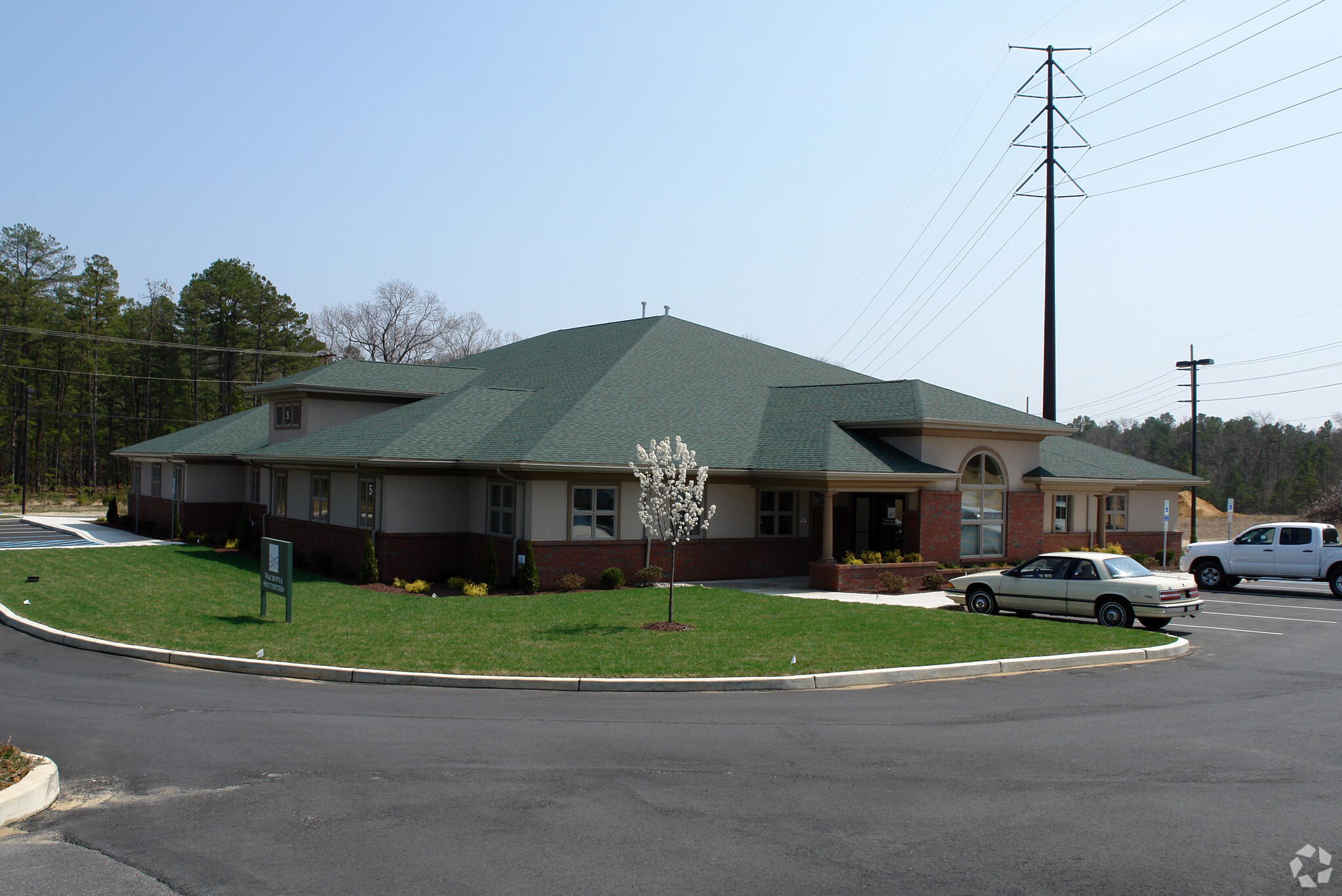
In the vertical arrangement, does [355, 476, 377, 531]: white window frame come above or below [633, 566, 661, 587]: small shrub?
above

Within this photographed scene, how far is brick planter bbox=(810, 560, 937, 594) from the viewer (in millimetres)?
24266

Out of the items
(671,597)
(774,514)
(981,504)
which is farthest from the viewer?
(981,504)

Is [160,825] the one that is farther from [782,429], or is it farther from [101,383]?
[101,383]

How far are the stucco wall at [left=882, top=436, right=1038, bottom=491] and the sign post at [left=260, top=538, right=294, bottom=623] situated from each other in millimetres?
16198

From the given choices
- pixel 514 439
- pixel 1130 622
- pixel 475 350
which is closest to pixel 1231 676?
pixel 1130 622

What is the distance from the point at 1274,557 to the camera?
87.2 ft

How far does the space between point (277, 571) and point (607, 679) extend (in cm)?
762

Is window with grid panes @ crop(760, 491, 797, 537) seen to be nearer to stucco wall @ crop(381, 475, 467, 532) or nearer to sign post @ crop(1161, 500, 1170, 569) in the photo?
stucco wall @ crop(381, 475, 467, 532)

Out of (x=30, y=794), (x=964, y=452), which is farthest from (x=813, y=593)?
(x=30, y=794)

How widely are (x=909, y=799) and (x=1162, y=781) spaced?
2.43m

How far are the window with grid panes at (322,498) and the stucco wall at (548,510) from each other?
23.9 feet

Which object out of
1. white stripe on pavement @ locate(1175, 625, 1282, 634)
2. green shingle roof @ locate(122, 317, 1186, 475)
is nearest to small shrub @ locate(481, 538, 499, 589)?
green shingle roof @ locate(122, 317, 1186, 475)

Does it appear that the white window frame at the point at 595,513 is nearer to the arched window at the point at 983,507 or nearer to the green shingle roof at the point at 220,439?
the arched window at the point at 983,507

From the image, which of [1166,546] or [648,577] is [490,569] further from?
[1166,546]
